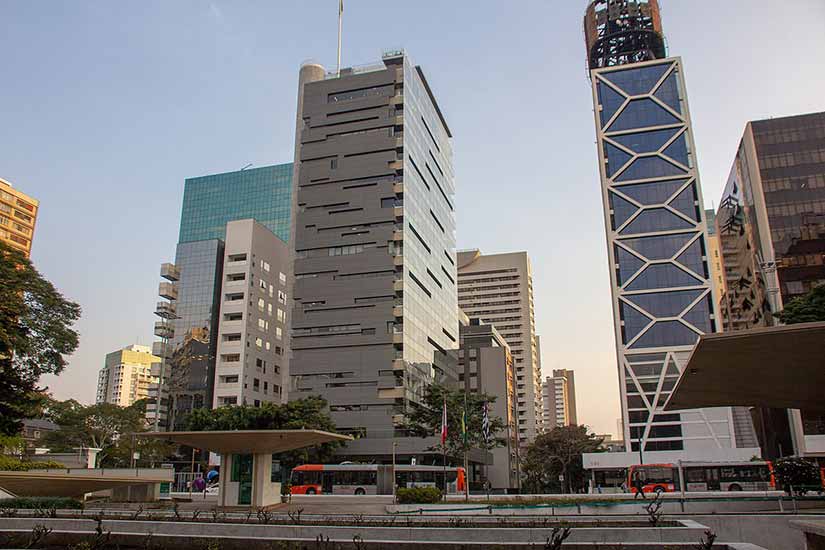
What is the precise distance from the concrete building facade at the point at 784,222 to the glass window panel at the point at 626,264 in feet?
49.9

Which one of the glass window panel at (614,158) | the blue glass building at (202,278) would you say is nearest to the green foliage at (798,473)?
the blue glass building at (202,278)

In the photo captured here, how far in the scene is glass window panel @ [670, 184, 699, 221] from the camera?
101 metres

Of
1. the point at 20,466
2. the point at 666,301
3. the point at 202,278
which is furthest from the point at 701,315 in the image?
the point at 20,466

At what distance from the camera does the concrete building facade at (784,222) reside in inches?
3194

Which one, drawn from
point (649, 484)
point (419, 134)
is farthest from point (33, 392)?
point (419, 134)

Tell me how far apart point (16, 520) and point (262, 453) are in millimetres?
21730

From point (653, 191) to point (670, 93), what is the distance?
17.0 m

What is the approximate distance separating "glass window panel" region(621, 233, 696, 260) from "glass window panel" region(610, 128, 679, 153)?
14.4m

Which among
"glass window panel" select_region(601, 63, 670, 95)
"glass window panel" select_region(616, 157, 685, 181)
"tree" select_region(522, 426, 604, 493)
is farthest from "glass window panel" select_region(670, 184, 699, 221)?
"tree" select_region(522, 426, 604, 493)

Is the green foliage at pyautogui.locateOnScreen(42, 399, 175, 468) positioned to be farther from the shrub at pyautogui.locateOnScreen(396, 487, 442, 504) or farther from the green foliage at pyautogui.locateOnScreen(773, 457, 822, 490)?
the green foliage at pyautogui.locateOnScreen(773, 457, 822, 490)

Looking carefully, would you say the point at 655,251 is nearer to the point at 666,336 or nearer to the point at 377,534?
the point at 666,336

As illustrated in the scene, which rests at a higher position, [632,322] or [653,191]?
[653,191]

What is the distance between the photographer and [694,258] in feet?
327

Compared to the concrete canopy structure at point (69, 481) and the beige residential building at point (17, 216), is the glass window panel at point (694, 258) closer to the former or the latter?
the concrete canopy structure at point (69, 481)
